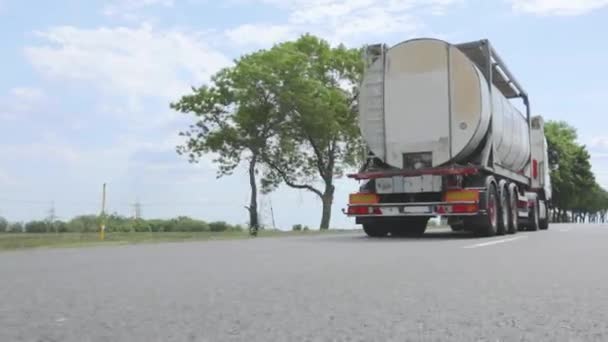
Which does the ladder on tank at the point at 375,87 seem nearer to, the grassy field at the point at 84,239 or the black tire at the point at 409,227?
the black tire at the point at 409,227

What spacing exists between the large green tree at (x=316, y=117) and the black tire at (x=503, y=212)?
458 inches

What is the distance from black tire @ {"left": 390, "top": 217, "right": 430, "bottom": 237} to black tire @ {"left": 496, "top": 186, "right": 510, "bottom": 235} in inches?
65.7

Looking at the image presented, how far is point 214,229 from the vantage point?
103 ft

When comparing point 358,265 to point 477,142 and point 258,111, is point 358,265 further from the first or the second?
point 258,111

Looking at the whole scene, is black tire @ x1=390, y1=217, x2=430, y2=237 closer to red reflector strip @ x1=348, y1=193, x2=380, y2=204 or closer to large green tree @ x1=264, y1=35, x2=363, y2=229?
red reflector strip @ x1=348, y1=193, x2=380, y2=204

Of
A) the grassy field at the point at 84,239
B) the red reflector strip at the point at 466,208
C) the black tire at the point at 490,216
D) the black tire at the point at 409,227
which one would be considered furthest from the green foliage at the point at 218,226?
the red reflector strip at the point at 466,208

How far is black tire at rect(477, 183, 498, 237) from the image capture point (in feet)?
51.6

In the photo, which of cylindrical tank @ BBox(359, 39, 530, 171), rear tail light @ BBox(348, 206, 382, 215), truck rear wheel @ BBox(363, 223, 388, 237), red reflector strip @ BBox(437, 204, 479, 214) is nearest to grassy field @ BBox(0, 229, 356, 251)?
truck rear wheel @ BBox(363, 223, 388, 237)

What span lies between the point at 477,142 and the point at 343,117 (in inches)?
647

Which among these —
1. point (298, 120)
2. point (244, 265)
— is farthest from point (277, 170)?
point (244, 265)

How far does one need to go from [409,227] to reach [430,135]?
3383 mm

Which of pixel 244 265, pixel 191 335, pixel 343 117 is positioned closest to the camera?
pixel 191 335

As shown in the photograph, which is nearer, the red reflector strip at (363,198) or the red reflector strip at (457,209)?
the red reflector strip at (457,209)

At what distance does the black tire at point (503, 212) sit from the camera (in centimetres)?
1712
